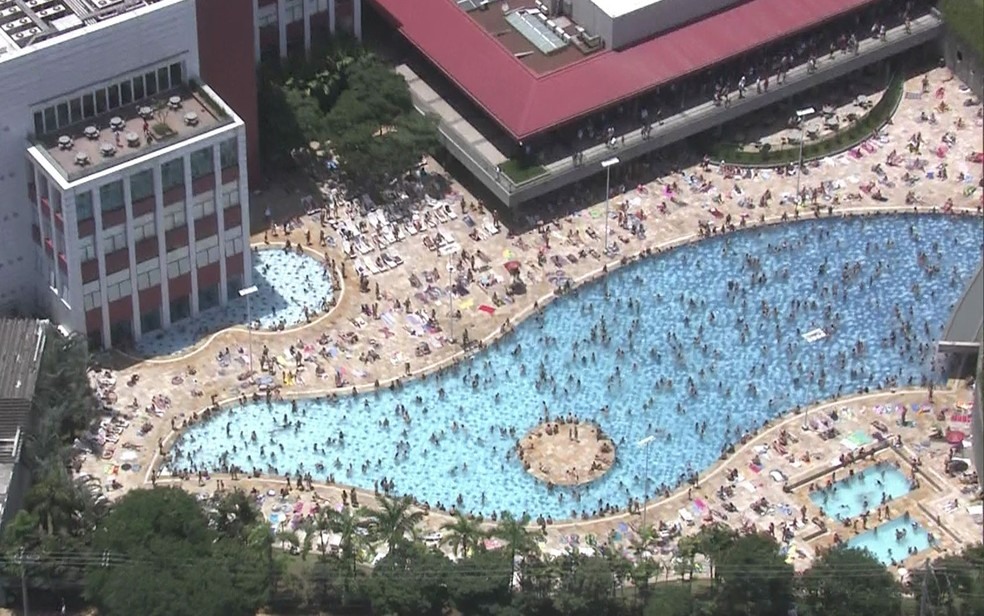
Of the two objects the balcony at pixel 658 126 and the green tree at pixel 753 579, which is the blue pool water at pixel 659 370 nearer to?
the balcony at pixel 658 126

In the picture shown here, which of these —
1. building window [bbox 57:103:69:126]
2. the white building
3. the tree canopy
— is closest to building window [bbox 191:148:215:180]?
the white building

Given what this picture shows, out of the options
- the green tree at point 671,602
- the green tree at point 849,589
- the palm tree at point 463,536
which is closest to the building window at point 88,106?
the palm tree at point 463,536

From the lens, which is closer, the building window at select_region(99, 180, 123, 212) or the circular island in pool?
the circular island in pool

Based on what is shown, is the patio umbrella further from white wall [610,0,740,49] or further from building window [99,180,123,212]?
building window [99,180,123,212]

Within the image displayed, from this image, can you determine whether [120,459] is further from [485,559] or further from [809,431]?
[809,431]

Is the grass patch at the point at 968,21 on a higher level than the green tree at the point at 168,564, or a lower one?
higher
